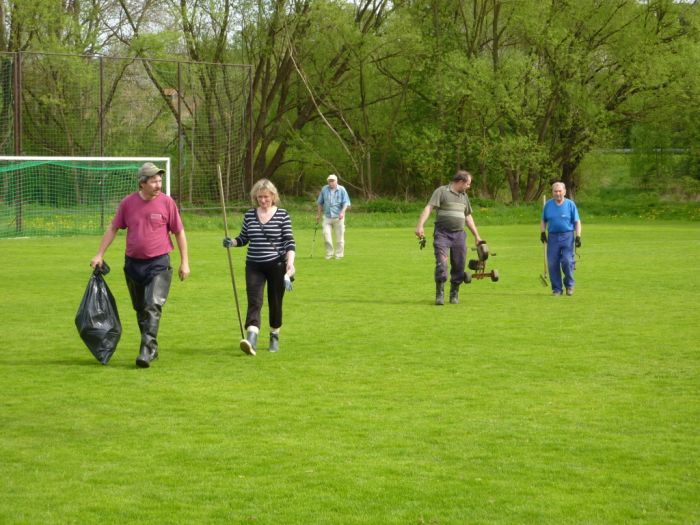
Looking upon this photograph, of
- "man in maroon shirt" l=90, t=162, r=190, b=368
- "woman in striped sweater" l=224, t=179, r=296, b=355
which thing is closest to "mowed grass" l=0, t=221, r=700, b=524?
"man in maroon shirt" l=90, t=162, r=190, b=368

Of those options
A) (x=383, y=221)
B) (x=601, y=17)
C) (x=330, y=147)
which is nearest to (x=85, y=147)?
(x=383, y=221)

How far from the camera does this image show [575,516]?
629cm

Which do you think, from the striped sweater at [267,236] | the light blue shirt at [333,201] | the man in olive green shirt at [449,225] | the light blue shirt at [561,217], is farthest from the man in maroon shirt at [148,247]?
the light blue shirt at [333,201]

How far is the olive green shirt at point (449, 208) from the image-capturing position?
16.6 metres

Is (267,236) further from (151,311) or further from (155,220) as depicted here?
(151,311)

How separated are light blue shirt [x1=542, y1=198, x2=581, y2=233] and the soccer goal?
16141 millimetres

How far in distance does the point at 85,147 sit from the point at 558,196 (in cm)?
2637

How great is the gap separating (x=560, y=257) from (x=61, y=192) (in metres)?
20.4

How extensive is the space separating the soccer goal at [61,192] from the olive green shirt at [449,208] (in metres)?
16.7

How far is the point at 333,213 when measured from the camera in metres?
25.0

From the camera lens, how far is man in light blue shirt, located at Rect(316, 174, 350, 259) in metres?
25.0

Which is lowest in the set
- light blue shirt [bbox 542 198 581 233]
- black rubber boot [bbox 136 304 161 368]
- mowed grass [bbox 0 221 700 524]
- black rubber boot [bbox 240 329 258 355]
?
mowed grass [bbox 0 221 700 524]

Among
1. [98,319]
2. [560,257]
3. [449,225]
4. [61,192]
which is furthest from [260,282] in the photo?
[61,192]

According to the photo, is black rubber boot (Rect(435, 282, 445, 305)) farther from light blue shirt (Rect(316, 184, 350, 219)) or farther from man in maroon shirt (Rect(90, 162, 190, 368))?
light blue shirt (Rect(316, 184, 350, 219))
